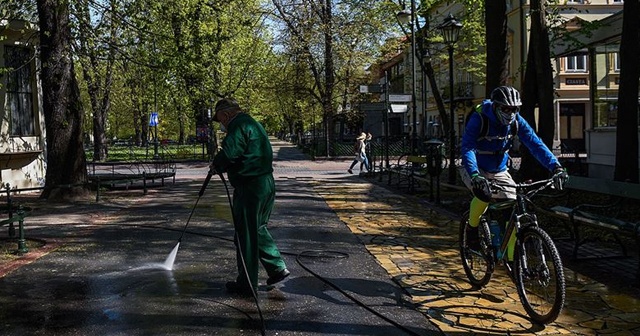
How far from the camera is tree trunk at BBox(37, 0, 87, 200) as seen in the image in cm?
1348

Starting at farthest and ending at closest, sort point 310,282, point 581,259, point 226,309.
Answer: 1. point 581,259
2. point 310,282
3. point 226,309

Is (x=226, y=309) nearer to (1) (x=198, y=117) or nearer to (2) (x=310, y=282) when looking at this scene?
(2) (x=310, y=282)

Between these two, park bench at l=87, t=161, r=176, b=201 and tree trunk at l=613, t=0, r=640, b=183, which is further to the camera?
park bench at l=87, t=161, r=176, b=201

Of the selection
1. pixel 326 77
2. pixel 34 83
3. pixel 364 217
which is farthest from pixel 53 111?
pixel 326 77

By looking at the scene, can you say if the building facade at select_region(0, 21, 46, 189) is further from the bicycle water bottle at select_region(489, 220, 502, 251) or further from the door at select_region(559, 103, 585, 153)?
the door at select_region(559, 103, 585, 153)

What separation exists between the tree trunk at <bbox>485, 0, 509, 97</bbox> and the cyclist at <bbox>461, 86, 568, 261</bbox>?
26.4ft

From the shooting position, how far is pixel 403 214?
1139cm

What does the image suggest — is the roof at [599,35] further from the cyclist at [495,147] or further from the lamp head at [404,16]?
the cyclist at [495,147]

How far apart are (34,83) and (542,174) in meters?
14.0

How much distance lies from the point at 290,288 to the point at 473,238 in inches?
71.2

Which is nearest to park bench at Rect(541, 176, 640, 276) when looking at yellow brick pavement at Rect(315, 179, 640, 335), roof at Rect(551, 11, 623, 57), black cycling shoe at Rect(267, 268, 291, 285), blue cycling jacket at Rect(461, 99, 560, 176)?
yellow brick pavement at Rect(315, 179, 640, 335)

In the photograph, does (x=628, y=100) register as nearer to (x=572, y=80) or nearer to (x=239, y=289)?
(x=239, y=289)

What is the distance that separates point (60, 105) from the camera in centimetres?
1382

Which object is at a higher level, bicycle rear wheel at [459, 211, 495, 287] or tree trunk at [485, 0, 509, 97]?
tree trunk at [485, 0, 509, 97]
